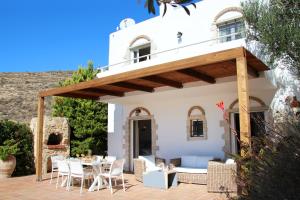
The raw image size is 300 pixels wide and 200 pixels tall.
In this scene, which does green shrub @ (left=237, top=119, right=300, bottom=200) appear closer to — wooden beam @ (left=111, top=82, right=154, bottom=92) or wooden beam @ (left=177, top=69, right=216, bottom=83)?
wooden beam @ (left=177, top=69, right=216, bottom=83)

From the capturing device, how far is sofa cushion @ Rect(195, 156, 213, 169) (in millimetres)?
9742

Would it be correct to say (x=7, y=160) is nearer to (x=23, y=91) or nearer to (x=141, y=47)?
(x=141, y=47)

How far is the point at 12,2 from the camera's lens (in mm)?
11578

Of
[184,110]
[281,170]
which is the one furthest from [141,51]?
[281,170]

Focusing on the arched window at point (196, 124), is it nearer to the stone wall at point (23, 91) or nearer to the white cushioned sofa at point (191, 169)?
the white cushioned sofa at point (191, 169)

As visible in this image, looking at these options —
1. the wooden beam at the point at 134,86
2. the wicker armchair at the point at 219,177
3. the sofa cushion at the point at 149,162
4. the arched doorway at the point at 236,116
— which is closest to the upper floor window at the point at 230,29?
the arched doorway at the point at 236,116

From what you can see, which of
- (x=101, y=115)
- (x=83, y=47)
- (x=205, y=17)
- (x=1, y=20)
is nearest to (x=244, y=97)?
(x=205, y=17)

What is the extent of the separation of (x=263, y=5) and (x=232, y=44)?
151cm

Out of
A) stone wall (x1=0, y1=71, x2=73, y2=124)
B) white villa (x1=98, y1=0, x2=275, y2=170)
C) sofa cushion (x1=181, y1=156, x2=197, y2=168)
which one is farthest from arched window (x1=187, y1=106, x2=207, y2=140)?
stone wall (x1=0, y1=71, x2=73, y2=124)

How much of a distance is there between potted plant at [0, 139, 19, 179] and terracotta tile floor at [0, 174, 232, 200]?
5.82ft

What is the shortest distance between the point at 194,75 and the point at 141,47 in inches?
225

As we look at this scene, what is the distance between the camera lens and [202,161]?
32.4 ft

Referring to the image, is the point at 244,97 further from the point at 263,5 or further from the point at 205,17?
the point at 205,17

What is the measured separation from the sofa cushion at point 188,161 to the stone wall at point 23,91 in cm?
1301
